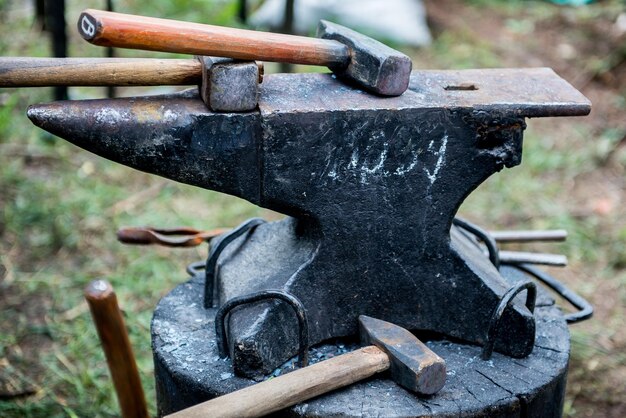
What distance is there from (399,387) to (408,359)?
0.31 ft

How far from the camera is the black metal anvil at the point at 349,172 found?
66.7 inches

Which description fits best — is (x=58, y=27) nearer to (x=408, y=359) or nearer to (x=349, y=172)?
(x=349, y=172)

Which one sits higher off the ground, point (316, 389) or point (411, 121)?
point (411, 121)

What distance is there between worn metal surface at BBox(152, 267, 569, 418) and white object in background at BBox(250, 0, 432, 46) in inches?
157

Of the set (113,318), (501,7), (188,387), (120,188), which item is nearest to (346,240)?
(188,387)

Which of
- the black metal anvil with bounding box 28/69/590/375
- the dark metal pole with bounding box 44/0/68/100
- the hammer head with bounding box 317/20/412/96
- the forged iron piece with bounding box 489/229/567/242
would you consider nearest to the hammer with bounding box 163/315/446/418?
the black metal anvil with bounding box 28/69/590/375

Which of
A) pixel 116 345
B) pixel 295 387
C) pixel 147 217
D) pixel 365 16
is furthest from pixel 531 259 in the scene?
pixel 365 16

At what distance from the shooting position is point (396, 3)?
6078mm

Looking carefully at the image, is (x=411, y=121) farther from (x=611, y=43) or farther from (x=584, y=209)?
(x=611, y=43)

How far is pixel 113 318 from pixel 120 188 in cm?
234

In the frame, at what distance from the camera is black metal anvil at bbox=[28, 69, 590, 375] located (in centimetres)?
169

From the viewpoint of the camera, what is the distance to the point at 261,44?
5.49 feet

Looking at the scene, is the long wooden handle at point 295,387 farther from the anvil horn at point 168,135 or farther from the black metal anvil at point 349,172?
the anvil horn at point 168,135

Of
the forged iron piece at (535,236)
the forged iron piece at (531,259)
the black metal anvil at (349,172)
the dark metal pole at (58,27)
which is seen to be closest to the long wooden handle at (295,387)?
the black metal anvil at (349,172)
